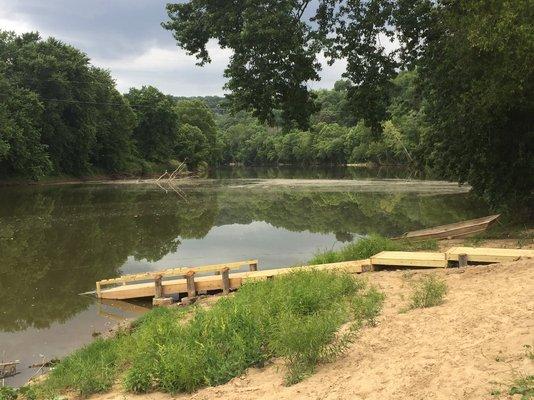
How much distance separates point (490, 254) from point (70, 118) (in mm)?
62514

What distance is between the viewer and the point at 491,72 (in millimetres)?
13391

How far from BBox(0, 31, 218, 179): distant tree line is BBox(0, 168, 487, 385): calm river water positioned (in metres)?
13.4

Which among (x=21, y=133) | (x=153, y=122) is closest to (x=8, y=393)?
(x=21, y=133)

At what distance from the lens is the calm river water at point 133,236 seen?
39.0ft

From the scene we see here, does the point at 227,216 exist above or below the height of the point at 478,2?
below

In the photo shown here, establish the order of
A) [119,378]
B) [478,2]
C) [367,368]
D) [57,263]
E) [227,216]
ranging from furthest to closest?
[227,216] < [57,263] < [478,2] < [119,378] < [367,368]

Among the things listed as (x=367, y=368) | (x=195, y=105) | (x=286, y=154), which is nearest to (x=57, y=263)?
(x=367, y=368)

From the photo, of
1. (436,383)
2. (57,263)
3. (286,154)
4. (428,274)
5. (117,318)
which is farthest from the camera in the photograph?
(286,154)

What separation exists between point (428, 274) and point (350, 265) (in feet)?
7.36

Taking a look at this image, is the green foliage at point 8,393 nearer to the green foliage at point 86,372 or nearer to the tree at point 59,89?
the green foliage at point 86,372

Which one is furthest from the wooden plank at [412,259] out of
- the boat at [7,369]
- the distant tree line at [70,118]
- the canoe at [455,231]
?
the distant tree line at [70,118]

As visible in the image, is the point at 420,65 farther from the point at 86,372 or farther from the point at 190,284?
the point at 86,372

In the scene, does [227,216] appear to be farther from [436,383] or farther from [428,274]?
[436,383]

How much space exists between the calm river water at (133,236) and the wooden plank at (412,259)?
15.4 feet
